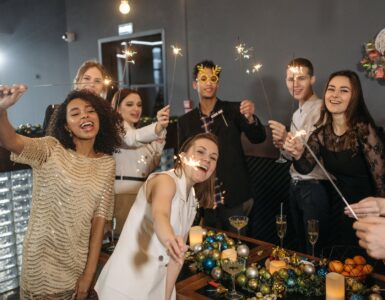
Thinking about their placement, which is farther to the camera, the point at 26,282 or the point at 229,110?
the point at 229,110

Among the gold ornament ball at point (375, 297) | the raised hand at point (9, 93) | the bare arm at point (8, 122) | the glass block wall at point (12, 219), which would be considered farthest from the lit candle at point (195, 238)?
the glass block wall at point (12, 219)

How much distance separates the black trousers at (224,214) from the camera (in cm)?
273

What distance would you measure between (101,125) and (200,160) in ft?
1.75

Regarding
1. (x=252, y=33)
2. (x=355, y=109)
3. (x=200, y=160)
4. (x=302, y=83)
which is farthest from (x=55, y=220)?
(x=252, y=33)

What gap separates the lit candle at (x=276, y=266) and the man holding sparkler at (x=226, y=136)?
95 cm

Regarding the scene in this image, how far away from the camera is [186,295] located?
1.64 meters

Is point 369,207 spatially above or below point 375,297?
above

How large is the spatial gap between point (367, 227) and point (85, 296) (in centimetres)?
115

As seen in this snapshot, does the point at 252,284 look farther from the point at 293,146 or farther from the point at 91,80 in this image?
→ the point at 91,80

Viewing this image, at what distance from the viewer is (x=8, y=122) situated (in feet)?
4.75

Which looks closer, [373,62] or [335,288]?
[335,288]

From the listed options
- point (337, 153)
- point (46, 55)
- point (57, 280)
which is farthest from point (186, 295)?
point (46, 55)

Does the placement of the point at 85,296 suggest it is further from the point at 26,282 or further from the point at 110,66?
the point at 110,66

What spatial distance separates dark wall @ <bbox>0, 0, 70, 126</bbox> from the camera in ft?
23.1
